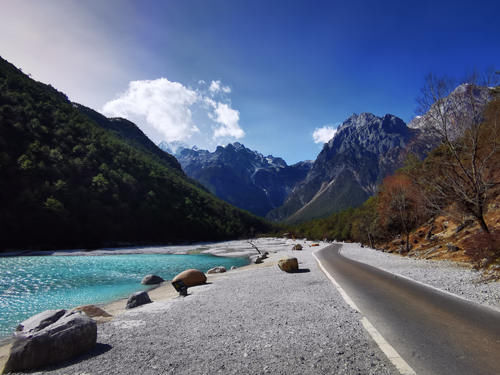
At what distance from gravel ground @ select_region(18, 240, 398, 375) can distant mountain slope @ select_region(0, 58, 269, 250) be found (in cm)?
7492

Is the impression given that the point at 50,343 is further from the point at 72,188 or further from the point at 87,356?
the point at 72,188

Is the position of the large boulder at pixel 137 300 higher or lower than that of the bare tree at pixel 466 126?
lower

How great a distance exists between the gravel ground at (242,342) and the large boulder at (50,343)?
1.31 ft

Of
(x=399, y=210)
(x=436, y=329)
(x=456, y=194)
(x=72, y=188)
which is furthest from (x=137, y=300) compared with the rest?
(x=72, y=188)

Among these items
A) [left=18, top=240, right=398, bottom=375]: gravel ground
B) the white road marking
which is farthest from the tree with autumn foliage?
the white road marking

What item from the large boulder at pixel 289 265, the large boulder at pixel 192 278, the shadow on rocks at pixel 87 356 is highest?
the shadow on rocks at pixel 87 356

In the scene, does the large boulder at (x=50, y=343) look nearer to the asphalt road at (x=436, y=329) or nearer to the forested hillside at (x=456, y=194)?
the asphalt road at (x=436, y=329)

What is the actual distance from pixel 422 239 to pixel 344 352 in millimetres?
37522

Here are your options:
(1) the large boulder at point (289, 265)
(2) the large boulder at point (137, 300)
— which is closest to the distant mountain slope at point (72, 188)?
(2) the large boulder at point (137, 300)

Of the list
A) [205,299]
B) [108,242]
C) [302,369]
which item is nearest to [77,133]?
[108,242]

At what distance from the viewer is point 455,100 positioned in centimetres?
1478

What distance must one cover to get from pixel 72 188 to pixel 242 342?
96.3 meters

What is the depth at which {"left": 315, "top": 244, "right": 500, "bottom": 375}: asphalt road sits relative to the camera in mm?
4277

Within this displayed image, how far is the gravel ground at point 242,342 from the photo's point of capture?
14.9 feet
